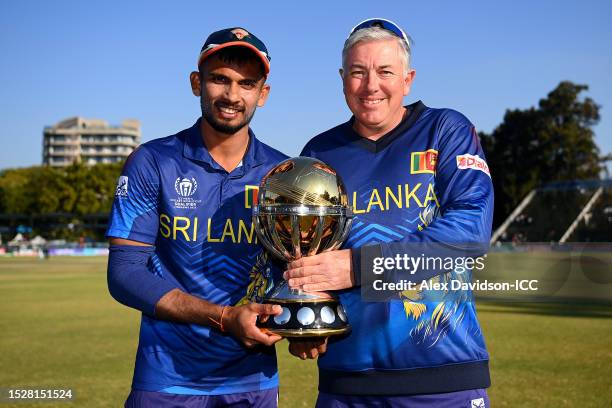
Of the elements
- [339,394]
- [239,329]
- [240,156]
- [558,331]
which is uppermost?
[240,156]

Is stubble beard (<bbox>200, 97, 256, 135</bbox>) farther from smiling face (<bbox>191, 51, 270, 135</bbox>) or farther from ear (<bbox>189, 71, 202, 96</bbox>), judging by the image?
ear (<bbox>189, 71, 202, 96</bbox>)

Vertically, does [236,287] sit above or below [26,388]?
above

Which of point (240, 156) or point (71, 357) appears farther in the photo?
point (71, 357)

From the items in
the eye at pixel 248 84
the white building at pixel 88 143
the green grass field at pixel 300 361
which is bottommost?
the green grass field at pixel 300 361

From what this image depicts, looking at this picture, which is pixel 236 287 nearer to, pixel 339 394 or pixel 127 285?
pixel 127 285

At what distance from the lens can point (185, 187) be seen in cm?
369

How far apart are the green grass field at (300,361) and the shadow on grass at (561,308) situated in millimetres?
29

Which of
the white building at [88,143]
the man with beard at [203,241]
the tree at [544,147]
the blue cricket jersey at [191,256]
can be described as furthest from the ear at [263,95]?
the white building at [88,143]

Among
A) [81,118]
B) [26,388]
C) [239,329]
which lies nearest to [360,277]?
[239,329]

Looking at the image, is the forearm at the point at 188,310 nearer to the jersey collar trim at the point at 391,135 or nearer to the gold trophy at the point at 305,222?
the gold trophy at the point at 305,222

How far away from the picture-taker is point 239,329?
308 cm

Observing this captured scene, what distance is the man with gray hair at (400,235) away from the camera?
3168 mm

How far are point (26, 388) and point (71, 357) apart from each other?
2.53 m

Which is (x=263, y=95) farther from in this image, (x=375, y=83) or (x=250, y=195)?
(x=375, y=83)
